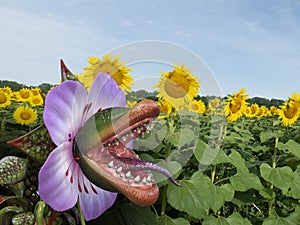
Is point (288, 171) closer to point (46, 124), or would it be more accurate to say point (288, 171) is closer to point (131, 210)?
point (131, 210)

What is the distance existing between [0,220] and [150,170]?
0.20m

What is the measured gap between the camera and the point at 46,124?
44 centimetres

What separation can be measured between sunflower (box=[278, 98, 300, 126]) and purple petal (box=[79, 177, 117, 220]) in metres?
1.41

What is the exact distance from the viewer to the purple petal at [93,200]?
1.64ft

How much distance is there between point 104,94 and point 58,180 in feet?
0.38

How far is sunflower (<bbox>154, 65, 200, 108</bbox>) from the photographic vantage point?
2.04ft

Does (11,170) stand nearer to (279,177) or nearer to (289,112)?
(279,177)

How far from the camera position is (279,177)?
1366 mm

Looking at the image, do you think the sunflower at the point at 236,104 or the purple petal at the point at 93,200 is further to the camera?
the sunflower at the point at 236,104

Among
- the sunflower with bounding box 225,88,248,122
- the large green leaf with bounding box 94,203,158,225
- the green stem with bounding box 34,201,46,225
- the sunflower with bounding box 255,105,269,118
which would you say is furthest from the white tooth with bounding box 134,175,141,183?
the sunflower with bounding box 255,105,269,118

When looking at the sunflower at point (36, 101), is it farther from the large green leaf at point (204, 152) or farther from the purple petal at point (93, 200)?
the purple petal at point (93, 200)

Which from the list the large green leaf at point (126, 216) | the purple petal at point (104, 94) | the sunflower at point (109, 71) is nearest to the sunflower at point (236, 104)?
the large green leaf at point (126, 216)

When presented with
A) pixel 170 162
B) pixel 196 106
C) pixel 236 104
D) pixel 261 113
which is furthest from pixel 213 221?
pixel 261 113

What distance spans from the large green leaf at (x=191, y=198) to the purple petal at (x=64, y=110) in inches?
20.9
